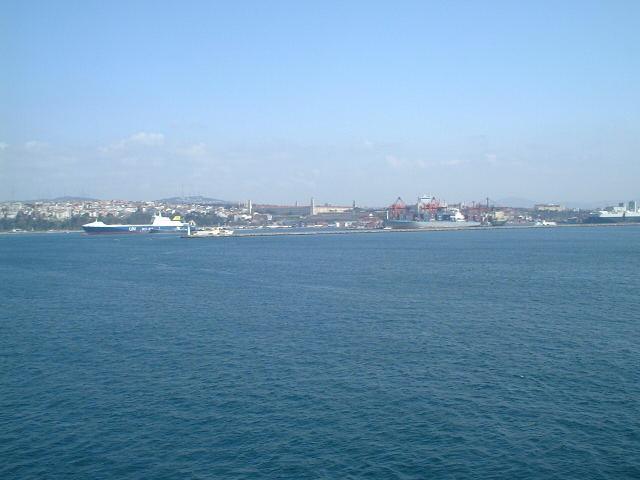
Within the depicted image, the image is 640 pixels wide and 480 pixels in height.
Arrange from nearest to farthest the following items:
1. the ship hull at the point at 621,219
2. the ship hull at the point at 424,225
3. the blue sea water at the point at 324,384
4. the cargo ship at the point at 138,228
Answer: the blue sea water at the point at 324,384
the cargo ship at the point at 138,228
the ship hull at the point at 424,225
the ship hull at the point at 621,219

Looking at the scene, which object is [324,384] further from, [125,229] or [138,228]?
[138,228]

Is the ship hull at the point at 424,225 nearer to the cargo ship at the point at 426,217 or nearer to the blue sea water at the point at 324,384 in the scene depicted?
the cargo ship at the point at 426,217

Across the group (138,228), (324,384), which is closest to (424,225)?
(138,228)

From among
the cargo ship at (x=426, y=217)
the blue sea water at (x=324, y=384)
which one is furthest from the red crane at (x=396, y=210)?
the blue sea water at (x=324, y=384)

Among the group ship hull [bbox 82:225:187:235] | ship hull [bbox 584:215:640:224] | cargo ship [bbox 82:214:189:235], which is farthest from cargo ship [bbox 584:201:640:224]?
ship hull [bbox 82:225:187:235]

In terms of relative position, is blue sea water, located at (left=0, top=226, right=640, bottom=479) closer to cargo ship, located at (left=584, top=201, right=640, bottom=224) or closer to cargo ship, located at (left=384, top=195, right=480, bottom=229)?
cargo ship, located at (left=384, top=195, right=480, bottom=229)

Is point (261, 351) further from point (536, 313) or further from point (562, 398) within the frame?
point (536, 313)

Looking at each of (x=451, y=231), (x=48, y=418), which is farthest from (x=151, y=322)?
(x=451, y=231)
